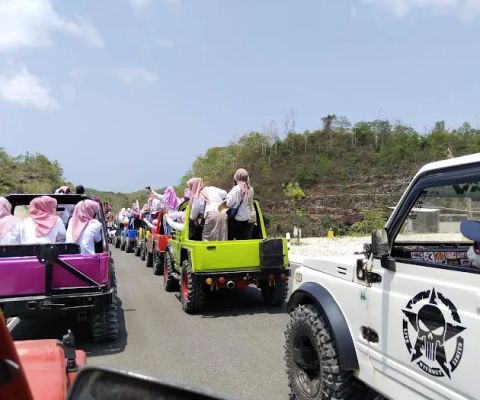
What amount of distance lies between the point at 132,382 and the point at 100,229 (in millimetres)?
6156

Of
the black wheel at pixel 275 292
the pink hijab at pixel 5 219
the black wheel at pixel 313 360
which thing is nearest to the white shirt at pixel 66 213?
the pink hijab at pixel 5 219

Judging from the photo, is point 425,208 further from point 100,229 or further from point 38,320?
point 38,320

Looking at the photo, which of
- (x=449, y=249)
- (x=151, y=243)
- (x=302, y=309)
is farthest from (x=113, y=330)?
(x=151, y=243)

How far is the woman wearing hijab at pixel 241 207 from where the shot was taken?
28.3 ft

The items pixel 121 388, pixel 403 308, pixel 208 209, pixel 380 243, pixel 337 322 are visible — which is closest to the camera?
pixel 121 388

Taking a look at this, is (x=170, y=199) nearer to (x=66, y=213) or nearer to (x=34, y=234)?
(x=66, y=213)

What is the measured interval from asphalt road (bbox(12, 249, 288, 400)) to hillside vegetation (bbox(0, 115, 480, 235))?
24778 millimetres

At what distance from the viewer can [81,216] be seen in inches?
279

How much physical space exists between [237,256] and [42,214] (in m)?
3.04

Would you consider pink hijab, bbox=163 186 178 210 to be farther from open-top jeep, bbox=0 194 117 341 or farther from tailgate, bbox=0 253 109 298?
tailgate, bbox=0 253 109 298

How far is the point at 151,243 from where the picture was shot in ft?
49.8

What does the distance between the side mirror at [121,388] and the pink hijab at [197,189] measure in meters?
7.55

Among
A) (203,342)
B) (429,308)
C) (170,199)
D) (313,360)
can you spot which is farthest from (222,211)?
(429,308)

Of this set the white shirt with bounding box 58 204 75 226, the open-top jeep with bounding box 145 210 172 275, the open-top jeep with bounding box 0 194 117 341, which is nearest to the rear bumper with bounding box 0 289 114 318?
the open-top jeep with bounding box 0 194 117 341
